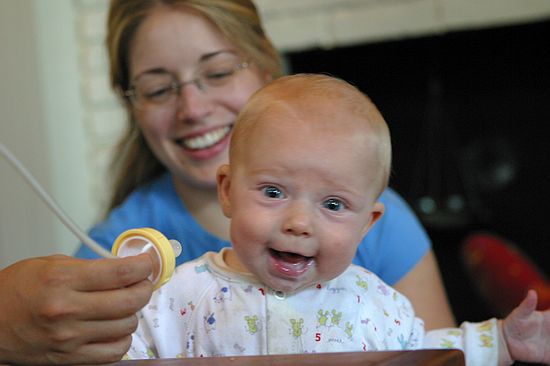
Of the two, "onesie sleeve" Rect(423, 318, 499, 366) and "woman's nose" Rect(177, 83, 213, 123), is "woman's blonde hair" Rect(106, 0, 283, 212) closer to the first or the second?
"woman's nose" Rect(177, 83, 213, 123)

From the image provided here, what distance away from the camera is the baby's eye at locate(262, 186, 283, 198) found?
2.59 feet

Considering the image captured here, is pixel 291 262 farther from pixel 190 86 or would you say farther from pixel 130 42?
pixel 130 42

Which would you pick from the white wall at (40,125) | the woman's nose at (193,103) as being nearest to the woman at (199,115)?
the woman's nose at (193,103)

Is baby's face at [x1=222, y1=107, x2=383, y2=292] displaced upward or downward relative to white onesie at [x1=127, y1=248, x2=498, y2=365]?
upward

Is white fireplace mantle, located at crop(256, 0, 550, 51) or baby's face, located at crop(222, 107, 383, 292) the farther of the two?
white fireplace mantle, located at crop(256, 0, 550, 51)

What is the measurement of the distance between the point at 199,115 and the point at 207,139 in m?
0.04

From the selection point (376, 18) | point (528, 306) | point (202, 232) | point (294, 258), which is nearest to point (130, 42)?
point (202, 232)

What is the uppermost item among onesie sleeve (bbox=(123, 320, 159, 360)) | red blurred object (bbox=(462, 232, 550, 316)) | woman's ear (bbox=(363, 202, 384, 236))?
woman's ear (bbox=(363, 202, 384, 236))

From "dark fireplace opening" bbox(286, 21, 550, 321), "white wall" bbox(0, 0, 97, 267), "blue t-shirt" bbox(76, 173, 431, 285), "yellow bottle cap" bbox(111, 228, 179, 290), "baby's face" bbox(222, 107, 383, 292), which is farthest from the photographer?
"white wall" bbox(0, 0, 97, 267)

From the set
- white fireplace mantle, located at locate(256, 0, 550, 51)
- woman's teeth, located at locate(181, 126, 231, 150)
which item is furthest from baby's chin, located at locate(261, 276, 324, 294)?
white fireplace mantle, located at locate(256, 0, 550, 51)

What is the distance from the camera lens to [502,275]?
152 cm

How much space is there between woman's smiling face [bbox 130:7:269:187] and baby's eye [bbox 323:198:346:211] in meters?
0.44

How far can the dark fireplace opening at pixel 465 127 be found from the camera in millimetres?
2406

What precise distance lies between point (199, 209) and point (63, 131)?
162cm
